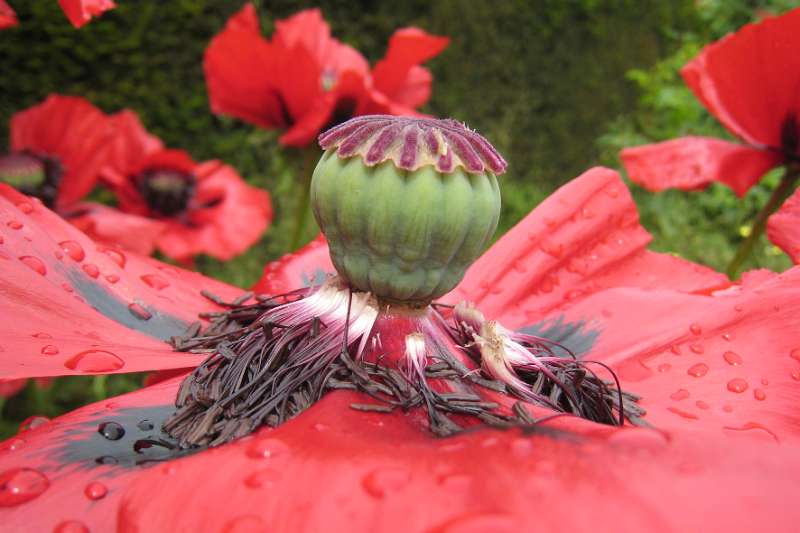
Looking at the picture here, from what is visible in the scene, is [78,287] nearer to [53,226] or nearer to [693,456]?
[53,226]

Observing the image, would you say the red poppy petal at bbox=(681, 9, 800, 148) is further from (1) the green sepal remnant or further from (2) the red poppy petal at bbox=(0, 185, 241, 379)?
(2) the red poppy petal at bbox=(0, 185, 241, 379)

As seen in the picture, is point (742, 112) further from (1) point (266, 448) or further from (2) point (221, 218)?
(2) point (221, 218)

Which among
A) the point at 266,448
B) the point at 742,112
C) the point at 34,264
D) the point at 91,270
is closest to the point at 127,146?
the point at 91,270

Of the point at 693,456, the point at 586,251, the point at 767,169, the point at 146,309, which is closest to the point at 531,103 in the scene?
the point at 767,169

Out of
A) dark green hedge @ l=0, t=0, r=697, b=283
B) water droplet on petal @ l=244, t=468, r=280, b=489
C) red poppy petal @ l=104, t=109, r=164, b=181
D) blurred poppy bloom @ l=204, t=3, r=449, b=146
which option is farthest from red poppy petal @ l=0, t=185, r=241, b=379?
dark green hedge @ l=0, t=0, r=697, b=283

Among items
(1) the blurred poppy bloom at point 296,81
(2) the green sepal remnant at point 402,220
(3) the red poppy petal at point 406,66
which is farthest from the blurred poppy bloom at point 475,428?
(3) the red poppy petal at point 406,66

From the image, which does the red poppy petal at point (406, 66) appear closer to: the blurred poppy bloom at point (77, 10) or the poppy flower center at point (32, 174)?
the poppy flower center at point (32, 174)
